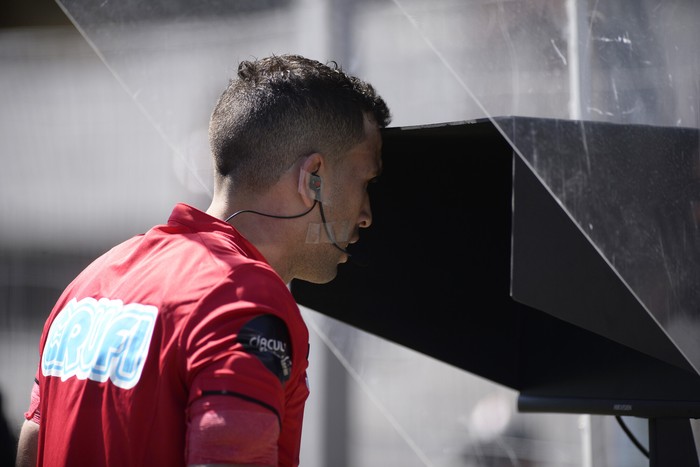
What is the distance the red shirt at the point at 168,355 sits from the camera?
83cm

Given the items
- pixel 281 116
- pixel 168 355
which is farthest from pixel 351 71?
pixel 168 355

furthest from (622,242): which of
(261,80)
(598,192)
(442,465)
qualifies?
(442,465)

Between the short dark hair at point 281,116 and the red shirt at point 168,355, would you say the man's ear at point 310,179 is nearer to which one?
A: the short dark hair at point 281,116

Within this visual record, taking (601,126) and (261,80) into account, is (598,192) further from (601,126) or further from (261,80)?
(261,80)

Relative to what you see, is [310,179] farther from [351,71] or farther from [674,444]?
[674,444]

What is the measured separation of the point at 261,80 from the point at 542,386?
0.74 metres

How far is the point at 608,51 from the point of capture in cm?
95

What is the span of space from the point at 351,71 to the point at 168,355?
62 cm

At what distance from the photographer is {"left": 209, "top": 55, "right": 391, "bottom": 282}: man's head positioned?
1170mm


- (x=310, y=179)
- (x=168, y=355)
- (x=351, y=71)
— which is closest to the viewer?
(x=168, y=355)

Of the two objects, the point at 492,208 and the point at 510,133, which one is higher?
the point at 492,208

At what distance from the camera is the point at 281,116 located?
119 centimetres

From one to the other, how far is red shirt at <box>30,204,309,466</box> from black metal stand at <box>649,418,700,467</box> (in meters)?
0.61

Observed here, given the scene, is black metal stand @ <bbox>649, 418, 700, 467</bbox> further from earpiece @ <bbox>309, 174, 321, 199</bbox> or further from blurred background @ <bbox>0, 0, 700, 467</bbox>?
earpiece @ <bbox>309, 174, 321, 199</bbox>
